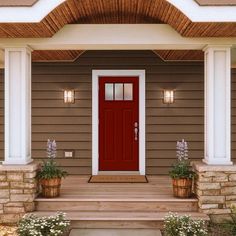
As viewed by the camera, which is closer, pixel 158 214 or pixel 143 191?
pixel 158 214

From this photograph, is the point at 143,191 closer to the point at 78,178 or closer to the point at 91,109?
the point at 78,178

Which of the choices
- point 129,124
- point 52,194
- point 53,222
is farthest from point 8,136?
point 129,124

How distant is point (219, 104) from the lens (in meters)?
5.28

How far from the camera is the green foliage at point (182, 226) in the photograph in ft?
14.3

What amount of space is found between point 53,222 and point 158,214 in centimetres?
143

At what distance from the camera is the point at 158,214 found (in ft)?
16.8

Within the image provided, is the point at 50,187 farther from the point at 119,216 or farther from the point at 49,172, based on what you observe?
the point at 119,216

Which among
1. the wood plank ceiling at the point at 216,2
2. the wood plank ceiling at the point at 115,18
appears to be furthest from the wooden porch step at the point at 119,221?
the wood plank ceiling at the point at 216,2

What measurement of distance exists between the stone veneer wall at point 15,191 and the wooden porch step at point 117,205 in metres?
0.22

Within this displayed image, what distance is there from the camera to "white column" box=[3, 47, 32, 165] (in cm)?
525

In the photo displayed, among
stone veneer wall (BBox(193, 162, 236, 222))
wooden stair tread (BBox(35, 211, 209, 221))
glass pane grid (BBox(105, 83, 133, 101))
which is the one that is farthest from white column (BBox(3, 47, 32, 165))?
stone veneer wall (BBox(193, 162, 236, 222))

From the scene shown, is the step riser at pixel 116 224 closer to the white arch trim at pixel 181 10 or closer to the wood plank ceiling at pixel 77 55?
the white arch trim at pixel 181 10

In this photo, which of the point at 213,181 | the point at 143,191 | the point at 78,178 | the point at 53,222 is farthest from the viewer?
the point at 78,178

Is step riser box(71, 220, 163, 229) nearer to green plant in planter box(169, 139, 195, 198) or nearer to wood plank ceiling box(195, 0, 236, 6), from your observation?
green plant in planter box(169, 139, 195, 198)
